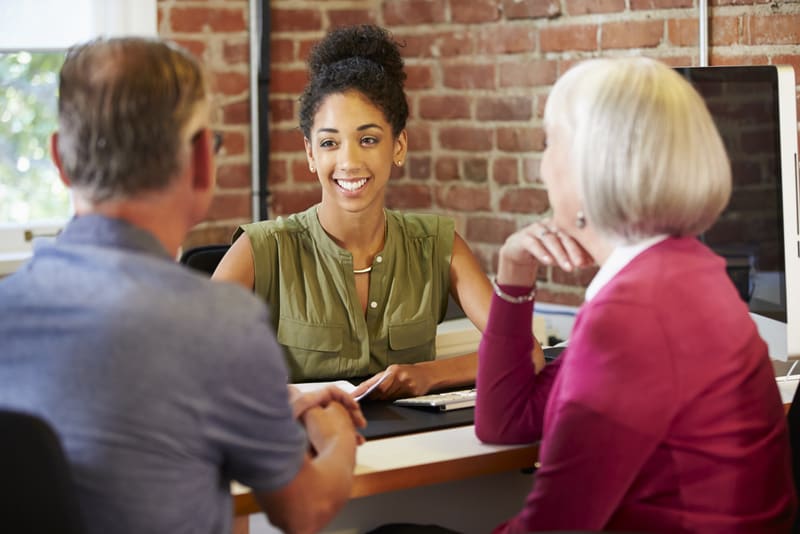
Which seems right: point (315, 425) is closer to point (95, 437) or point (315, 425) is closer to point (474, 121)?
point (95, 437)

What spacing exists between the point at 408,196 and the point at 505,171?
1.34 ft

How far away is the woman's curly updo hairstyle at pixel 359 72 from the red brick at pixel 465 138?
982mm

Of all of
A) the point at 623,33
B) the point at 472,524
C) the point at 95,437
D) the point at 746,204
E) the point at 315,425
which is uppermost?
the point at 623,33

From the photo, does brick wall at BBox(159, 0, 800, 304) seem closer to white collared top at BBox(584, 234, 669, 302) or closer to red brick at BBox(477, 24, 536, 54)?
red brick at BBox(477, 24, 536, 54)

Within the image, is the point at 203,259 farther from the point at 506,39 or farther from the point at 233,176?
the point at 506,39

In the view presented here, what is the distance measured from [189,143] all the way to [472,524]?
3.35ft

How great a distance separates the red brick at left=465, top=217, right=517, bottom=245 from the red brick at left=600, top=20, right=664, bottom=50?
0.61 meters

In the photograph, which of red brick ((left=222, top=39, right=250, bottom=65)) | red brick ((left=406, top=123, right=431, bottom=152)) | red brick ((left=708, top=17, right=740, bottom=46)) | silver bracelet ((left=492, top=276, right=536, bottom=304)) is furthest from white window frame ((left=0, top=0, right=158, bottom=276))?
silver bracelet ((left=492, top=276, right=536, bottom=304))

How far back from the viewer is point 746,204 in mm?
2127

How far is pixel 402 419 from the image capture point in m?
1.82

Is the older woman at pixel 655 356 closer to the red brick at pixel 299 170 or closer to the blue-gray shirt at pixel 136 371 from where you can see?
the blue-gray shirt at pixel 136 371

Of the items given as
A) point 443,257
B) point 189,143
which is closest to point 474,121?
point 443,257

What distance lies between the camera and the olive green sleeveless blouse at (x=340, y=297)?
224 cm

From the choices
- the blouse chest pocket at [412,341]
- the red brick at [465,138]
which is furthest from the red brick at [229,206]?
the blouse chest pocket at [412,341]
